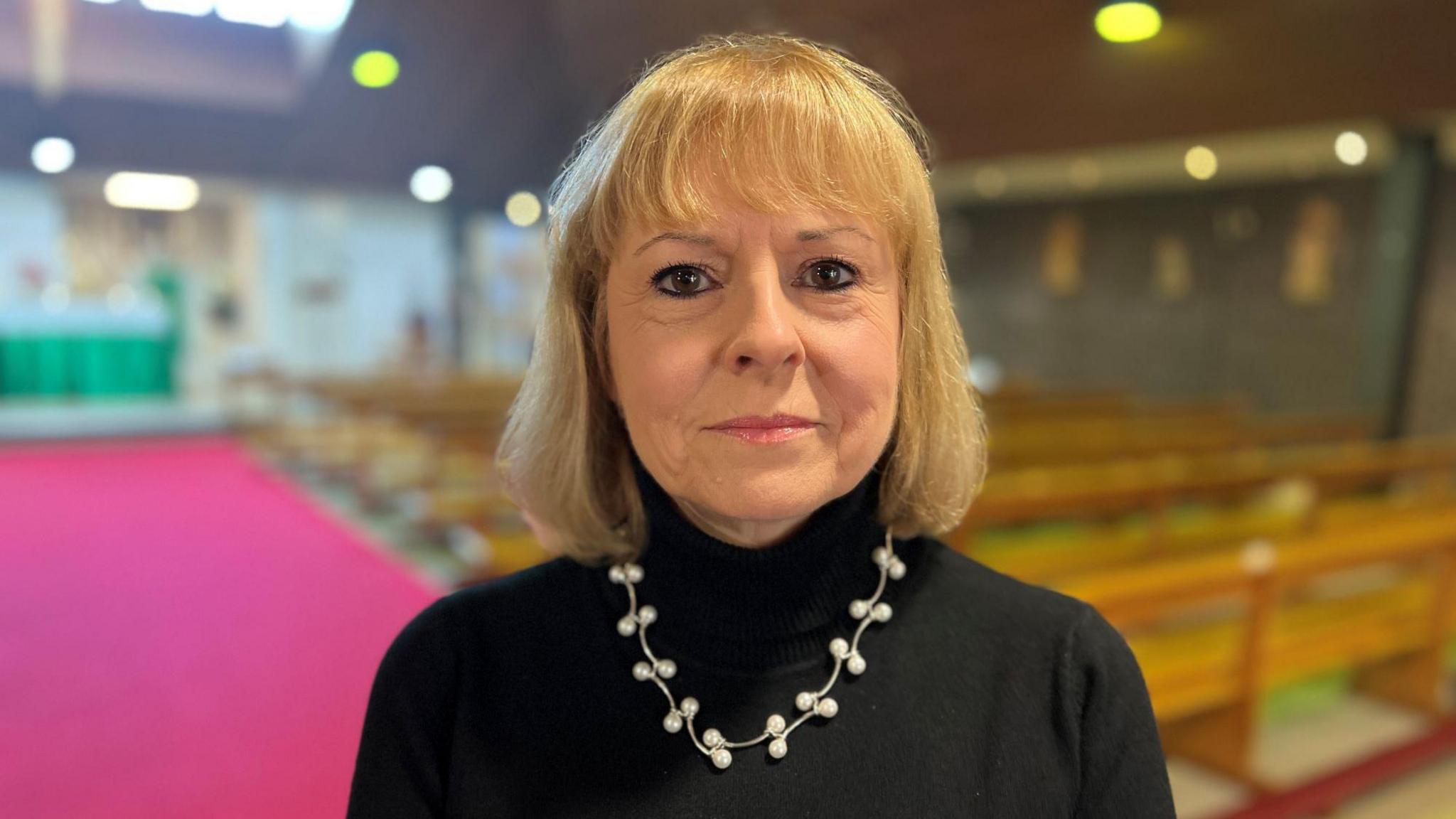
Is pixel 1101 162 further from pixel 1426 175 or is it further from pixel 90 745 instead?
pixel 90 745

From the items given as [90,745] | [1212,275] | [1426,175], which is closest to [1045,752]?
[90,745]

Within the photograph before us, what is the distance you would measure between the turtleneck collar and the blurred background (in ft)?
0.89

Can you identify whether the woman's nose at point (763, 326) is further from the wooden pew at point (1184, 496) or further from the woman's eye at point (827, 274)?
the wooden pew at point (1184, 496)

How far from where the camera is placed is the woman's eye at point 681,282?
0.80m

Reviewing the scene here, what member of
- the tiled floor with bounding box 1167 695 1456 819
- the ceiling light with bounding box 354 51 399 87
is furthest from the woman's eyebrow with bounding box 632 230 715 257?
the tiled floor with bounding box 1167 695 1456 819

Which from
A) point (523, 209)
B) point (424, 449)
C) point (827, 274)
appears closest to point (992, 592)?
point (827, 274)

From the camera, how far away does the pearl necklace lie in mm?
854

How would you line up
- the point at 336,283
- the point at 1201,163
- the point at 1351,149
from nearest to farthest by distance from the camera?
the point at 336,283 → the point at 1351,149 → the point at 1201,163

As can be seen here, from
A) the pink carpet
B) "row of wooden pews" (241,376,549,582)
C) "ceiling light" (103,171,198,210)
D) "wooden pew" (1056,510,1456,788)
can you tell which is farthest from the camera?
"row of wooden pews" (241,376,549,582)

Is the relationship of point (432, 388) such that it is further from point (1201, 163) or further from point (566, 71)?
point (1201, 163)

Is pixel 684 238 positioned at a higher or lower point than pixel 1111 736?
higher

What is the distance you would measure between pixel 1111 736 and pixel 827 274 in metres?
0.49

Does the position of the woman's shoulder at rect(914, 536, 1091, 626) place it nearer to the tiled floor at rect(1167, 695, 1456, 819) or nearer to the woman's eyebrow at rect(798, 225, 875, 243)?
the woman's eyebrow at rect(798, 225, 875, 243)

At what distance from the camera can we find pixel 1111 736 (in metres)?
0.87
